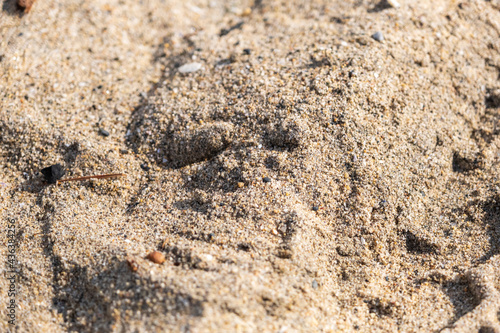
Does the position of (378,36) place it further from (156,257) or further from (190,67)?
(156,257)

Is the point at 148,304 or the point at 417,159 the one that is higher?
the point at 417,159

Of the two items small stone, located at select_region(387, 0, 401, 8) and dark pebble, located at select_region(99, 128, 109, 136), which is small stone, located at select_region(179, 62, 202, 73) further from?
small stone, located at select_region(387, 0, 401, 8)

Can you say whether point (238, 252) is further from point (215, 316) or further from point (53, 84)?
point (53, 84)

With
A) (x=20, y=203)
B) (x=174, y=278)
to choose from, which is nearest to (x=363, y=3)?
(x=174, y=278)

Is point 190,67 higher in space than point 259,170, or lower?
higher

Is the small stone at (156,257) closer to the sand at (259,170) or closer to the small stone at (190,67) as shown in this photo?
the sand at (259,170)

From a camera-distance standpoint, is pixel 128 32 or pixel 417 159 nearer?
pixel 417 159

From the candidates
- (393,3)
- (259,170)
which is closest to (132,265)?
(259,170)
